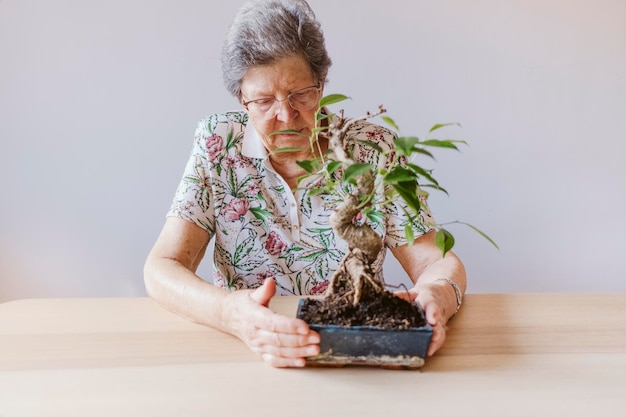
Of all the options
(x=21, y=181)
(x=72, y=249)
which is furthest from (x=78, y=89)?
(x=72, y=249)

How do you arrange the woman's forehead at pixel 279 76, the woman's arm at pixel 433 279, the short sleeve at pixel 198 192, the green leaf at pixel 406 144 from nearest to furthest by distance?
the green leaf at pixel 406 144
the woman's arm at pixel 433 279
the woman's forehead at pixel 279 76
the short sleeve at pixel 198 192

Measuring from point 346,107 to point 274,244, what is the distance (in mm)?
838

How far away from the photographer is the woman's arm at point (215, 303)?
1159 mm

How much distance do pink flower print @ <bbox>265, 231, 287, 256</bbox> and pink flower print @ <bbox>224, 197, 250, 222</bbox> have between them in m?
0.10

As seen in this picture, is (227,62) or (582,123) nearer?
(227,62)

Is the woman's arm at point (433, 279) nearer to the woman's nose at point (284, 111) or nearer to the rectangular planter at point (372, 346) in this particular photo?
the rectangular planter at point (372, 346)

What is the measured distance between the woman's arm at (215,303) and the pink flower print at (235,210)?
9 centimetres

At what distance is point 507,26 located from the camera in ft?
7.80

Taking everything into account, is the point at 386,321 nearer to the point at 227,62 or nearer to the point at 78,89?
the point at 227,62

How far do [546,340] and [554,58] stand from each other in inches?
57.6

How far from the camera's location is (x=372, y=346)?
113cm

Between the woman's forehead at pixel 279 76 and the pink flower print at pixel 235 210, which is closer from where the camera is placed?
the woman's forehead at pixel 279 76

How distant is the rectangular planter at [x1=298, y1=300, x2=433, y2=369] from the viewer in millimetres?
1112

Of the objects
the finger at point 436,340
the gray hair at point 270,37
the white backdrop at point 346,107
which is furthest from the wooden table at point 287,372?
the white backdrop at point 346,107
